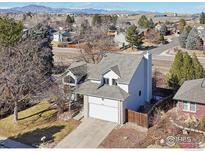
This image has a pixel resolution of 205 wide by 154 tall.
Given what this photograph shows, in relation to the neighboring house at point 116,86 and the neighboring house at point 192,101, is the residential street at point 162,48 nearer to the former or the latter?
the neighboring house at point 116,86

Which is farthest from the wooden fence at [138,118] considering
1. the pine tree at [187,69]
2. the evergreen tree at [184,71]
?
the pine tree at [187,69]

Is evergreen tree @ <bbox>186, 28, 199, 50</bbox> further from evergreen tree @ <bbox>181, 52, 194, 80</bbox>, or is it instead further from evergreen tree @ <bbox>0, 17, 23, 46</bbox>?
evergreen tree @ <bbox>0, 17, 23, 46</bbox>

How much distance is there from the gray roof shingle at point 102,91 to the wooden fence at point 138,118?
5.39 feet

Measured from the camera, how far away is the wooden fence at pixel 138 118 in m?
29.0

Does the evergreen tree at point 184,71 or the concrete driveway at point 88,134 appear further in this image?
the evergreen tree at point 184,71

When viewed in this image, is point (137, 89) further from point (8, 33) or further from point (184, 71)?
point (8, 33)

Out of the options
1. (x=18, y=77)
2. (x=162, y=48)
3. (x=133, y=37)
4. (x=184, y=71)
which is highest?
(x=133, y=37)

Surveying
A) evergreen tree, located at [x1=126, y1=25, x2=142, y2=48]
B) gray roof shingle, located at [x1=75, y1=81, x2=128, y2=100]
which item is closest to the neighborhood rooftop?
gray roof shingle, located at [x1=75, y1=81, x2=128, y2=100]

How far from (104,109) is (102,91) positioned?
5.69 ft

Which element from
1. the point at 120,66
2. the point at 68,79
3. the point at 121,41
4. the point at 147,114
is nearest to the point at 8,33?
the point at 68,79

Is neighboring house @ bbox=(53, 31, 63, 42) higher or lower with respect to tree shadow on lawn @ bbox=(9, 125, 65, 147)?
higher

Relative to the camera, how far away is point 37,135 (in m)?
29.0

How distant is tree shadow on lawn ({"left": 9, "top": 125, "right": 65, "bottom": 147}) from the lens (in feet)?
91.6

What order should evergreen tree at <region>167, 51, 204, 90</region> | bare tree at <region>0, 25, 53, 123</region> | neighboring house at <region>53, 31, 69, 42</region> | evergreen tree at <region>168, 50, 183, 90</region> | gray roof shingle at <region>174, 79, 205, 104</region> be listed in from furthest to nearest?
neighboring house at <region>53, 31, 69, 42</region>, evergreen tree at <region>168, 50, 183, 90</region>, evergreen tree at <region>167, 51, 204, 90</region>, bare tree at <region>0, 25, 53, 123</region>, gray roof shingle at <region>174, 79, 205, 104</region>
